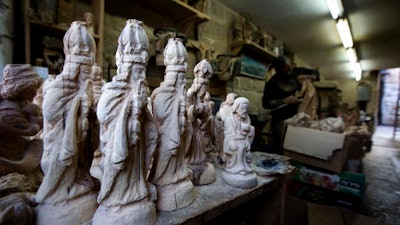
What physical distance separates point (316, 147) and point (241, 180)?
1.49 m

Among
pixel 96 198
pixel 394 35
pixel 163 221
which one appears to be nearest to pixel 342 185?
pixel 163 221

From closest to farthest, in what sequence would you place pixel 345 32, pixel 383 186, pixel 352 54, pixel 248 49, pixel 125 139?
pixel 125 139, pixel 383 186, pixel 248 49, pixel 345 32, pixel 352 54

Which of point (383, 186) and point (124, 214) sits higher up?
point (124, 214)

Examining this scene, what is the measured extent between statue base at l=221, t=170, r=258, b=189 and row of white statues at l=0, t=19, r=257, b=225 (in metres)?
0.24

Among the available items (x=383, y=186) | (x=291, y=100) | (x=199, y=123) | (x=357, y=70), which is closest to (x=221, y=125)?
(x=199, y=123)

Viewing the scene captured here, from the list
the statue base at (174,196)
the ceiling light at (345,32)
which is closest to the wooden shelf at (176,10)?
the statue base at (174,196)

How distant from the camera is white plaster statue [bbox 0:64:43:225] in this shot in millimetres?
649

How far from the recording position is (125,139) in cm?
57

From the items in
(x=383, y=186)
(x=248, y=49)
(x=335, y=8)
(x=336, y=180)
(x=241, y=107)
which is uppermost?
(x=335, y=8)

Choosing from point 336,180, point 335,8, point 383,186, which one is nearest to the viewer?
point 336,180

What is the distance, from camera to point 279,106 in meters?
2.77

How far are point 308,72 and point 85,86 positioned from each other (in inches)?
125

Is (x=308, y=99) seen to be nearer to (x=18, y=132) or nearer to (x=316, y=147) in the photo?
(x=316, y=147)

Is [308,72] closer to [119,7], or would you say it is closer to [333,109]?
[333,109]
